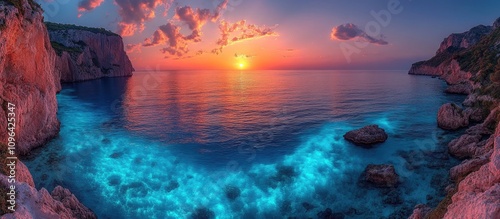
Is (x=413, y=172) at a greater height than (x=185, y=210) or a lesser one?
greater

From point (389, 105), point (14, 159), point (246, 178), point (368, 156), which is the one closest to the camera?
point (14, 159)

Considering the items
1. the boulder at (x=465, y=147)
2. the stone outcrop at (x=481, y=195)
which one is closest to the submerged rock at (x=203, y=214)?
the stone outcrop at (x=481, y=195)

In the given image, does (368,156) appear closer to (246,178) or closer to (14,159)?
(246,178)

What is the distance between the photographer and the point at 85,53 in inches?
5955

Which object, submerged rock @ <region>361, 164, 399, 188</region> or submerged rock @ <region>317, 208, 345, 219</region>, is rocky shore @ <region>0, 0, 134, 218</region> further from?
submerged rock @ <region>361, 164, 399, 188</region>

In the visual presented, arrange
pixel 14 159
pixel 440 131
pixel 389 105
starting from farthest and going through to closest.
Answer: pixel 389 105 < pixel 440 131 < pixel 14 159

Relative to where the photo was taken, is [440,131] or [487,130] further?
[440,131]

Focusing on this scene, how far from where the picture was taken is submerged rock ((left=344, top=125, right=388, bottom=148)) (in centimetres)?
3747

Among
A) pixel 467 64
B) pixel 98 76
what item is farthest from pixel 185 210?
pixel 98 76

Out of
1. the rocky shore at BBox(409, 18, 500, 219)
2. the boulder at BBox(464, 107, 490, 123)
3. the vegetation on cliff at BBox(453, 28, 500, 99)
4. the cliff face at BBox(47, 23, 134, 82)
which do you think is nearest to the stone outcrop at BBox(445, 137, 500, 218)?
the rocky shore at BBox(409, 18, 500, 219)

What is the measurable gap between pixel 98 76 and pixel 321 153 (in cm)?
16602

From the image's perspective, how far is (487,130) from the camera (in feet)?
112

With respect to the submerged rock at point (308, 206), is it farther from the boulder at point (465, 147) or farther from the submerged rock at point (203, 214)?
the boulder at point (465, 147)

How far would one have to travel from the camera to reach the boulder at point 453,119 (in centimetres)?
4191
